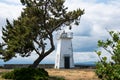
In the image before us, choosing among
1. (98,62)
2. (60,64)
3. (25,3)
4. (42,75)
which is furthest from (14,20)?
(98,62)

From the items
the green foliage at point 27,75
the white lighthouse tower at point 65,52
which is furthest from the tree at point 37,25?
the white lighthouse tower at point 65,52

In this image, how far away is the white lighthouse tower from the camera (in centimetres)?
6600

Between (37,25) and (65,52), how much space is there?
2951 cm

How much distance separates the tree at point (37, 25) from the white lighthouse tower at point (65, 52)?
27.1 meters

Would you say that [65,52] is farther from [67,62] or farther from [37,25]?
[37,25]

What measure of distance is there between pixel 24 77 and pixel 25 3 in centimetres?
995

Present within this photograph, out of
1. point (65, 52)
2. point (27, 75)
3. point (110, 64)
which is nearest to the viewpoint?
point (110, 64)

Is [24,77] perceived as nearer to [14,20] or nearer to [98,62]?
[14,20]

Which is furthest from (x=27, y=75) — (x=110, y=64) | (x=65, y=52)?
(x=65, y=52)

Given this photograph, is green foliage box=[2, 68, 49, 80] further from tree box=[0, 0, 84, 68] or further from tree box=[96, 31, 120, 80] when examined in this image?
tree box=[96, 31, 120, 80]

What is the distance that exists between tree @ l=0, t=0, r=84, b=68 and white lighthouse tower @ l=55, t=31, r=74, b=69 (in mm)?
27128

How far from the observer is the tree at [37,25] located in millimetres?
36656

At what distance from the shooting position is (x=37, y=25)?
37.2 meters

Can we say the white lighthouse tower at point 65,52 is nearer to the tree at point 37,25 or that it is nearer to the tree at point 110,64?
the tree at point 37,25
